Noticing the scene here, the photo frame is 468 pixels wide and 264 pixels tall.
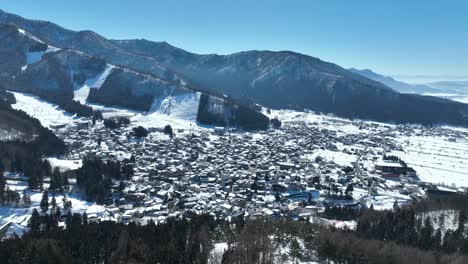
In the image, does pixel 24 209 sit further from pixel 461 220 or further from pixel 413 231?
pixel 461 220

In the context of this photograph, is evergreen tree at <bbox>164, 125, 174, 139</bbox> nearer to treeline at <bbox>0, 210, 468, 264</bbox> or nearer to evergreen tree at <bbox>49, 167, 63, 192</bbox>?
evergreen tree at <bbox>49, 167, 63, 192</bbox>

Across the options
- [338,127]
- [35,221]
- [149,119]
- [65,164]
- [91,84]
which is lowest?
[35,221]

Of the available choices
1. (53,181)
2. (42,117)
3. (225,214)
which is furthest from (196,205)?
(42,117)

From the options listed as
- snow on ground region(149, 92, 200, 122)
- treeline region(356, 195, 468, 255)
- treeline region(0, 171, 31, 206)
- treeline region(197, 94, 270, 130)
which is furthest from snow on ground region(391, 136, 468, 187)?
treeline region(0, 171, 31, 206)

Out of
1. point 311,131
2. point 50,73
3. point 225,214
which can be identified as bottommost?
point 225,214

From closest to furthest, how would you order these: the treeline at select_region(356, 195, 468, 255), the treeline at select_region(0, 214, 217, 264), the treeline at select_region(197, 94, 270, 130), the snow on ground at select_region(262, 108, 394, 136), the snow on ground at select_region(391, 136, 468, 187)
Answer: the treeline at select_region(0, 214, 217, 264) → the treeline at select_region(356, 195, 468, 255) → the snow on ground at select_region(391, 136, 468, 187) → the treeline at select_region(197, 94, 270, 130) → the snow on ground at select_region(262, 108, 394, 136)

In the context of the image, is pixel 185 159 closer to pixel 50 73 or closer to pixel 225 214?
pixel 225 214

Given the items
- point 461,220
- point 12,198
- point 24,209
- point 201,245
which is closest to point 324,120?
point 461,220
